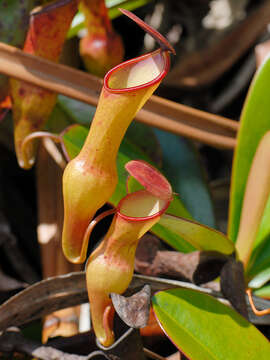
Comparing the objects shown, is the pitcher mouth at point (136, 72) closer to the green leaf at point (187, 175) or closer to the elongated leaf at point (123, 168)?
the elongated leaf at point (123, 168)

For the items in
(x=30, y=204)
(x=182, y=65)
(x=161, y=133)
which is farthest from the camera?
(x=182, y=65)

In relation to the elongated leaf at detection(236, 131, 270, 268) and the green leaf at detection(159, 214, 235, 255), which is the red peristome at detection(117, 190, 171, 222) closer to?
the green leaf at detection(159, 214, 235, 255)

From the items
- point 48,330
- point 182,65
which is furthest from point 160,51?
point 182,65

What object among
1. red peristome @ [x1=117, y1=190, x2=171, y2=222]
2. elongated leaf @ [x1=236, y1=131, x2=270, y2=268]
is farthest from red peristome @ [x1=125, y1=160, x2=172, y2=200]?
elongated leaf @ [x1=236, y1=131, x2=270, y2=268]

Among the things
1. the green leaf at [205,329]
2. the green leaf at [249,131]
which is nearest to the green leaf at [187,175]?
the green leaf at [249,131]

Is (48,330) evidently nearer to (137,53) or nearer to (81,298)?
(81,298)

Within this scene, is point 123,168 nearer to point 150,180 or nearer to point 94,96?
point 94,96

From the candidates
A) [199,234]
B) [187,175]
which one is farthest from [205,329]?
[187,175]
